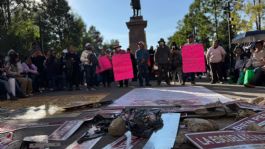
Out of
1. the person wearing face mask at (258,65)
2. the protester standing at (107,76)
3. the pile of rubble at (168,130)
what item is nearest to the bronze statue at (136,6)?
the protester standing at (107,76)

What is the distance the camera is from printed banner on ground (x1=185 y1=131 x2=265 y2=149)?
4922mm

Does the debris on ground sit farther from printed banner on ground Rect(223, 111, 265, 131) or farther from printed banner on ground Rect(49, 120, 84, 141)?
printed banner on ground Rect(49, 120, 84, 141)

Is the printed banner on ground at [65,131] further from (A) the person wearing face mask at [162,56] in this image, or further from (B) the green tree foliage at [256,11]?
(B) the green tree foliage at [256,11]

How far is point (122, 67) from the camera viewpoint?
1848 centimetres

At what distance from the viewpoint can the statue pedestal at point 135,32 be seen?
24.3 m

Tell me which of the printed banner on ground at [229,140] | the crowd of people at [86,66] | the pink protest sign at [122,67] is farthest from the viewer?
the pink protest sign at [122,67]

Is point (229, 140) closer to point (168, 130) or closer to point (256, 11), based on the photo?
point (168, 130)

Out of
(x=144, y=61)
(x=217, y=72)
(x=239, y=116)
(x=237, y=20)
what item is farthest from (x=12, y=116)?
(x=237, y=20)

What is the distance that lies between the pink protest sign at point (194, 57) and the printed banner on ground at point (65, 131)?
10.7 meters

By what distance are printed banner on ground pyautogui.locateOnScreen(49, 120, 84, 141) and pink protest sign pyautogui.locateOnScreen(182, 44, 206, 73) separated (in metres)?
10.7

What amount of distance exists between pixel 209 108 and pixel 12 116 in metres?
4.57

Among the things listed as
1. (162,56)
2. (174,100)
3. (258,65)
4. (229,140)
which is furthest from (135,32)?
(229,140)

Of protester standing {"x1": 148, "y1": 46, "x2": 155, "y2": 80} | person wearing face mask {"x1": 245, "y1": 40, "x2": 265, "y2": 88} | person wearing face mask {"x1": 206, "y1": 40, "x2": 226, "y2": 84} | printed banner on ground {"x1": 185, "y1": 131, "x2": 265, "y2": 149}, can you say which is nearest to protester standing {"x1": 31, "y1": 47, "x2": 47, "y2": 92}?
protester standing {"x1": 148, "y1": 46, "x2": 155, "y2": 80}

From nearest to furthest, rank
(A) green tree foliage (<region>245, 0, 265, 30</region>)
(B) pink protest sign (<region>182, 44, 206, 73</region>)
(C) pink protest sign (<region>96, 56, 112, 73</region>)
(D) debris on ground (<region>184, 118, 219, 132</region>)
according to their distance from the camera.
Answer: (D) debris on ground (<region>184, 118, 219, 132</region>), (B) pink protest sign (<region>182, 44, 206, 73</region>), (C) pink protest sign (<region>96, 56, 112, 73</region>), (A) green tree foliage (<region>245, 0, 265, 30</region>)
